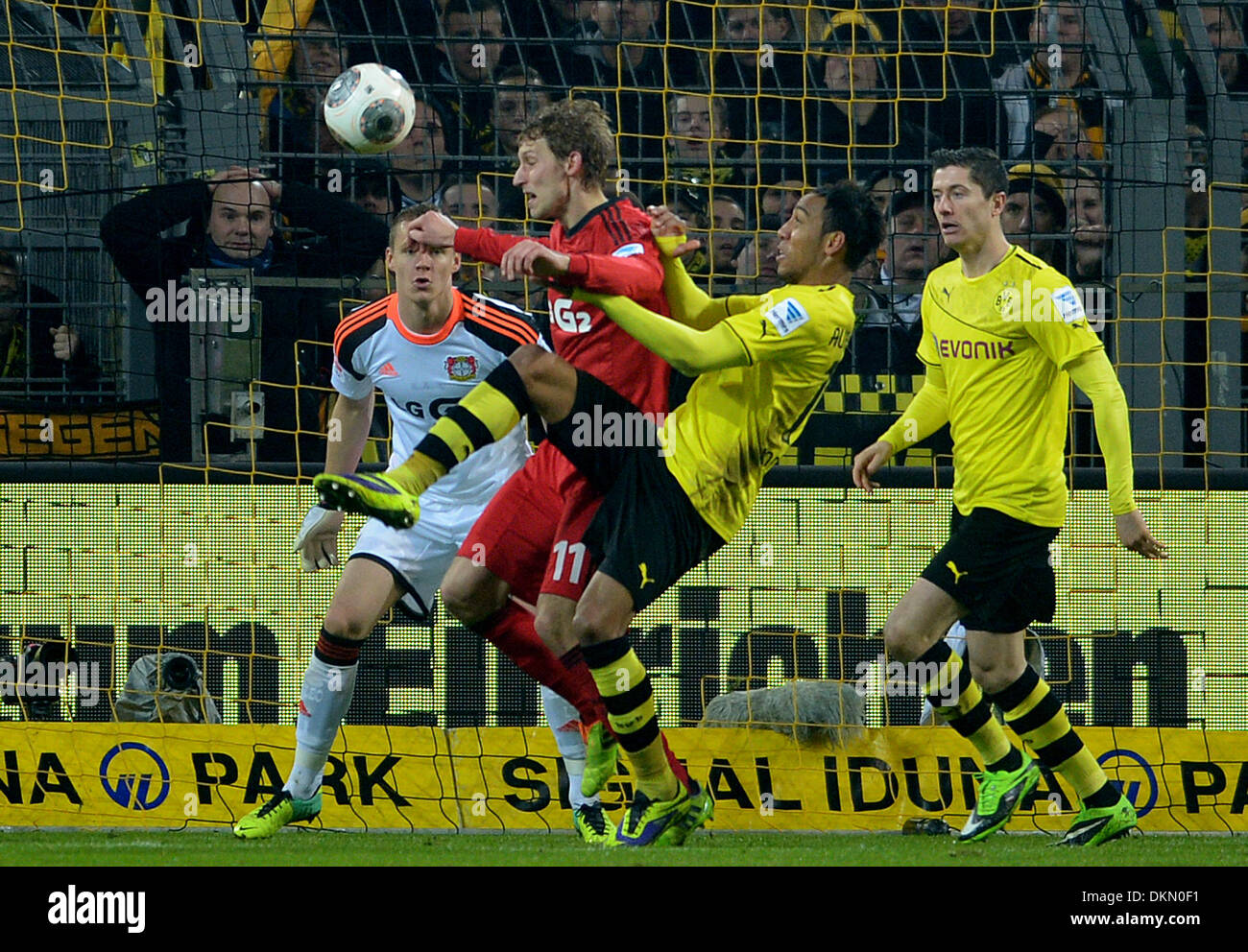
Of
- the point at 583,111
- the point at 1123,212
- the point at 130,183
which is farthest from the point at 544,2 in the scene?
the point at 583,111

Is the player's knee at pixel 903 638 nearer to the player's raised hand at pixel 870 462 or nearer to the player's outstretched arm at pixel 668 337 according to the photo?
the player's raised hand at pixel 870 462

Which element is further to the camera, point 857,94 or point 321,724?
point 857,94

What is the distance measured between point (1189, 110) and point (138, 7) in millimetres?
5387

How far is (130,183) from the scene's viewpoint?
8.93 m

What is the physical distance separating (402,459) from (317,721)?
97 centimetres

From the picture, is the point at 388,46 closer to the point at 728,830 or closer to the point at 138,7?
the point at 138,7

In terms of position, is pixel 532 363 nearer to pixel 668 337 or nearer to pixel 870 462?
pixel 668 337

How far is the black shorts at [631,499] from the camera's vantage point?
5.73 meters

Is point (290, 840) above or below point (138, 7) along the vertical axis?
below

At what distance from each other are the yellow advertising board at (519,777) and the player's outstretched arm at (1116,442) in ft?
5.12

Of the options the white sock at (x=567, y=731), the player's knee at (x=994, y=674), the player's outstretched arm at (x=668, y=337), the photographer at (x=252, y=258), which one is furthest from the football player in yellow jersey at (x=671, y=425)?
the photographer at (x=252, y=258)

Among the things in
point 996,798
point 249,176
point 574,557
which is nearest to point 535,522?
point 574,557

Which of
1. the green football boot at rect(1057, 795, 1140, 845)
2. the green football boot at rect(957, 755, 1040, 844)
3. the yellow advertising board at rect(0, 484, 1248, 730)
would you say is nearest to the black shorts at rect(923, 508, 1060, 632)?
the green football boot at rect(957, 755, 1040, 844)

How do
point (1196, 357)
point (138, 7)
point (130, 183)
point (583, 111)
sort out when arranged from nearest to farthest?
point (583, 111), point (1196, 357), point (130, 183), point (138, 7)
